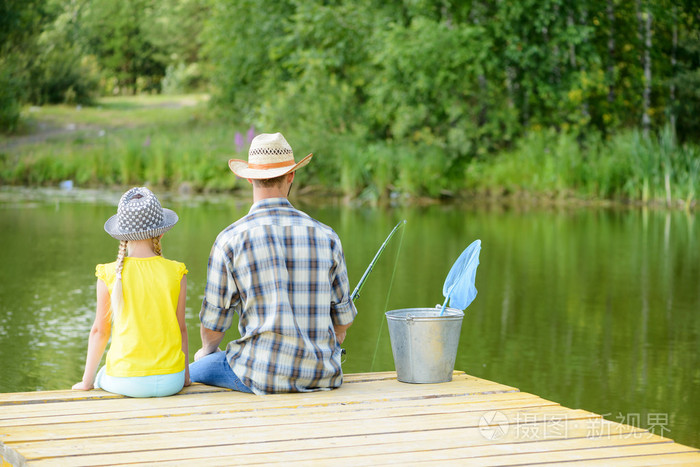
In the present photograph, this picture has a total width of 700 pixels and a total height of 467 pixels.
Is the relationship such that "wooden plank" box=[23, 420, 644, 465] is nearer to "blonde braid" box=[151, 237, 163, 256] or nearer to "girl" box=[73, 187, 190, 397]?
"girl" box=[73, 187, 190, 397]

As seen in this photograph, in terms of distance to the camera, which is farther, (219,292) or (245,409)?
(219,292)

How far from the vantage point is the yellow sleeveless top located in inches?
136

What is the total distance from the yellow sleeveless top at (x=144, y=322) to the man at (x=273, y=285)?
0.13m

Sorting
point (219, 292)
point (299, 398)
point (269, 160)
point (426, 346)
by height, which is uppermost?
point (269, 160)

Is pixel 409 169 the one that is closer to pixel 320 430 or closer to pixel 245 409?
pixel 245 409

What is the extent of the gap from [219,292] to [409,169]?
1640cm

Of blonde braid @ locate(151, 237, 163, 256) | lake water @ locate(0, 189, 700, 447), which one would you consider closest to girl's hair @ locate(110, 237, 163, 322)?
blonde braid @ locate(151, 237, 163, 256)

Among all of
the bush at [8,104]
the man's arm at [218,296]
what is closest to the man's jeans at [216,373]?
the man's arm at [218,296]

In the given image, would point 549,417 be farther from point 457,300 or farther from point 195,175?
point 195,175

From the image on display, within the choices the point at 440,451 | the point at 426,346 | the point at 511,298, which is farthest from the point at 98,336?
the point at 511,298

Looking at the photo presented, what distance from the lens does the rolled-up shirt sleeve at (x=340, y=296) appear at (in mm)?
3566

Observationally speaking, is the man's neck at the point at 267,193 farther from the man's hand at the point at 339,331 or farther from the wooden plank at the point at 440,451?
the wooden plank at the point at 440,451

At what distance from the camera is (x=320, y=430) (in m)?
3.06

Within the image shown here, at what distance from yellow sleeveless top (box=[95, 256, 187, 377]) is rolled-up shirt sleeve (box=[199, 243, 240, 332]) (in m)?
0.13
